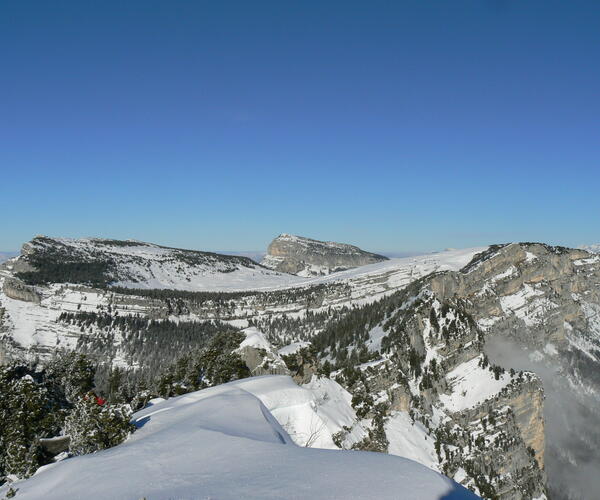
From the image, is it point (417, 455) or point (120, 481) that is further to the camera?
point (417, 455)

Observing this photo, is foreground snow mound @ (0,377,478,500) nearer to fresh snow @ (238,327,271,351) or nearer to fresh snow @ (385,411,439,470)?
fresh snow @ (238,327,271,351)

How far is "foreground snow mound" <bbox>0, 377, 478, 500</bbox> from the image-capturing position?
17547mm

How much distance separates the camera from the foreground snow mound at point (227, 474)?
57.6 ft

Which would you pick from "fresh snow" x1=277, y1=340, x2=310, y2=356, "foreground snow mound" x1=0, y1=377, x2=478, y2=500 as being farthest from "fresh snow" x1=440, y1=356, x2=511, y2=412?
"foreground snow mound" x1=0, y1=377, x2=478, y2=500

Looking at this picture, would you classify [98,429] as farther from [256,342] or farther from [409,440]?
[409,440]

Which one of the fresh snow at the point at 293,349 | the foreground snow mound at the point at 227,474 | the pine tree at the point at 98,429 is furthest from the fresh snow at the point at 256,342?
the foreground snow mound at the point at 227,474

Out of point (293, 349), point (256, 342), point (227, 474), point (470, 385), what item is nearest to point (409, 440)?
point (293, 349)

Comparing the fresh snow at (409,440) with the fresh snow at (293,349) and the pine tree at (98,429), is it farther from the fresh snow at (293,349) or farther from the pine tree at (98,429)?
the pine tree at (98,429)

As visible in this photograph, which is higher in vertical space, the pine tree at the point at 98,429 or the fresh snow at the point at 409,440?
the pine tree at the point at 98,429

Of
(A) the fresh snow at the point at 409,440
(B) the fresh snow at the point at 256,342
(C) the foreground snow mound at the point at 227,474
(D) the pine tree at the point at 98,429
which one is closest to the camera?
(C) the foreground snow mound at the point at 227,474

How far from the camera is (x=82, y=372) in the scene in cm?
6175

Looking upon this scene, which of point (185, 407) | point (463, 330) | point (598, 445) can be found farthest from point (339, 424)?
point (598, 445)

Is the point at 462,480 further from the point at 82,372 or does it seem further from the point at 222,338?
the point at 82,372

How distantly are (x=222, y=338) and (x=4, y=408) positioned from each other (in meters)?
54.8
